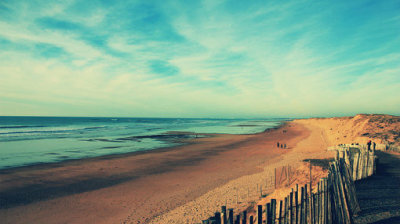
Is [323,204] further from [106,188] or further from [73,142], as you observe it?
[73,142]

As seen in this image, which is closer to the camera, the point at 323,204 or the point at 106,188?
A: the point at 323,204

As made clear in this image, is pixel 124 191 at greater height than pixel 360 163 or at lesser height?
lesser

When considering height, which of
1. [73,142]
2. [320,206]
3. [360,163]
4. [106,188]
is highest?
[360,163]

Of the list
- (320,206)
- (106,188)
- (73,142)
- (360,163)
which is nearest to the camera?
(320,206)

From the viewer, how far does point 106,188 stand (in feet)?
39.8

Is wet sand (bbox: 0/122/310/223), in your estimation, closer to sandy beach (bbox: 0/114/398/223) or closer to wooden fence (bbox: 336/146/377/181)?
sandy beach (bbox: 0/114/398/223)

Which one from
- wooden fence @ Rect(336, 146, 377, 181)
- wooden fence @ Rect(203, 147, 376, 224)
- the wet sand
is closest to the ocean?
the wet sand

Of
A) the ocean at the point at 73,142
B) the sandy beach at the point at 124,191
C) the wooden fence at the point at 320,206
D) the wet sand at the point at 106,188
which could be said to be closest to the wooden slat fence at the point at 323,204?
the wooden fence at the point at 320,206

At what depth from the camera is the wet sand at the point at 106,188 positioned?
8922mm

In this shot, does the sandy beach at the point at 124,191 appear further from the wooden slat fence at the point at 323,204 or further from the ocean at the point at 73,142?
the ocean at the point at 73,142

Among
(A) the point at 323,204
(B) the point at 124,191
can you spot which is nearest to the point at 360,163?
(A) the point at 323,204

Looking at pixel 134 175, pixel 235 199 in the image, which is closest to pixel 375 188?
pixel 235 199

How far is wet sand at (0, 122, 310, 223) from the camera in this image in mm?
8922

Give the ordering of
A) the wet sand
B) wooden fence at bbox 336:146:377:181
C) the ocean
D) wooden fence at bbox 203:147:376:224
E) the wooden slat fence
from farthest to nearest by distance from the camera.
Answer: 1. the ocean
2. the wet sand
3. wooden fence at bbox 336:146:377:181
4. the wooden slat fence
5. wooden fence at bbox 203:147:376:224
